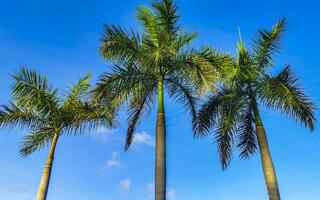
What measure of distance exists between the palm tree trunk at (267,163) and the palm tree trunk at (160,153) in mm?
4220

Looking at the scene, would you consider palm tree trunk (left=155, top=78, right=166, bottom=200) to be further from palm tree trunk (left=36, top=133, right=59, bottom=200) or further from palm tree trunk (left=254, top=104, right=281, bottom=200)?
palm tree trunk (left=36, top=133, right=59, bottom=200)

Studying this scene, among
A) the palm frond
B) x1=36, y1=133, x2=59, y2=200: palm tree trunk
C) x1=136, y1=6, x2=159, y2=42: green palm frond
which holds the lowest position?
x1=36, y1=133, x2=59, y2=200: palm tree trunk

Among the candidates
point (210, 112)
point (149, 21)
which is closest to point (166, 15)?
point (149, 21)

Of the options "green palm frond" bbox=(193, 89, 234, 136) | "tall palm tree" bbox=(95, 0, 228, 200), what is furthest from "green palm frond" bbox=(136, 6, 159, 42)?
"green palm frond" bbox=(193, 89, 234, 136)

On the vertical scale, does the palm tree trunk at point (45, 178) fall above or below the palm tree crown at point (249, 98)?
below

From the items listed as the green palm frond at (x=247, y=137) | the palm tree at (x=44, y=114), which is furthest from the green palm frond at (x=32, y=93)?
the green palm frond at (x=247, y=137)

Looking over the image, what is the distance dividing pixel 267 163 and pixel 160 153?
447 centimetres

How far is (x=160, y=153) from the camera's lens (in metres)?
13.6

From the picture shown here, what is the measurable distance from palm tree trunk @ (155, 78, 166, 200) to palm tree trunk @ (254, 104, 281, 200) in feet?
13.8

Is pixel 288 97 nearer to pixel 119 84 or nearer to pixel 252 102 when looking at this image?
pixel 252 102

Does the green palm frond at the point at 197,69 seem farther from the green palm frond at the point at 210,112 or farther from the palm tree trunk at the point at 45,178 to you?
the palm tree trunk at the point at 45,178

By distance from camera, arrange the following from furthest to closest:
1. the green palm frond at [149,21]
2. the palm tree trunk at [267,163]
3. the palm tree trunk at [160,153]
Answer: the green palm frond at [149,21] → the palm tree trunk at [267,163] → the palm tree trunk at [160,153]

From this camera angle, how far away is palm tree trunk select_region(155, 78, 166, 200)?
12.7 metres

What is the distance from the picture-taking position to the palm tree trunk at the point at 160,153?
A: 12.7 m
